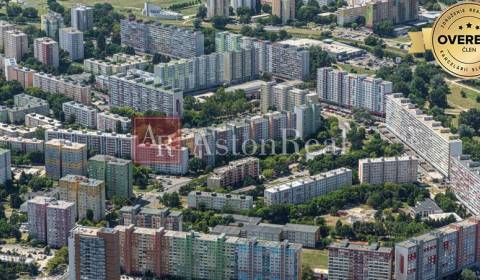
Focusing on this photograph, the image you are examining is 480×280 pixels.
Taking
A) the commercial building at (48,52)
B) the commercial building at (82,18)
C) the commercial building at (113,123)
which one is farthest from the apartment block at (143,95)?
the commercial building at (82,18)

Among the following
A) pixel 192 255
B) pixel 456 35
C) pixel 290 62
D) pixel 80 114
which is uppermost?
pixel 456 35

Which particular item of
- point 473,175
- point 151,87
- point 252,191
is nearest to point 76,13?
point 151,87

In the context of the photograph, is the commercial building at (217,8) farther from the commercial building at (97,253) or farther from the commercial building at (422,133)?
the commercial building at (97,253)

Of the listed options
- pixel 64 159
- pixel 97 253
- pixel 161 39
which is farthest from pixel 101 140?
pixel 161 39

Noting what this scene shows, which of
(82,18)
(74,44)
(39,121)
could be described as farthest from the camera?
(82,18)

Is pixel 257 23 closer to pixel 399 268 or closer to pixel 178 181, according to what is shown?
pixel 178 181

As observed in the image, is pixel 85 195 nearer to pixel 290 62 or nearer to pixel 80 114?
pixel 80 114
